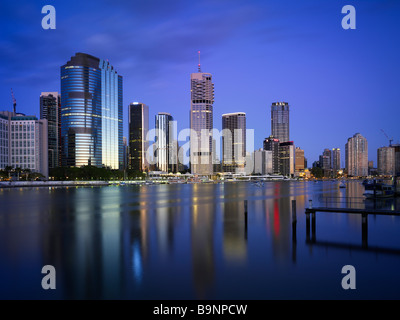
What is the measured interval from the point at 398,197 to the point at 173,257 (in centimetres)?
6220

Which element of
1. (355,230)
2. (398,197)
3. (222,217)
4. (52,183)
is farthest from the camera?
(52,183)

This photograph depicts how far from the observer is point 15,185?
175 meters

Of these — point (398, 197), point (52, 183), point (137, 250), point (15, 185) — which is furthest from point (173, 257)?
point (52, 183)

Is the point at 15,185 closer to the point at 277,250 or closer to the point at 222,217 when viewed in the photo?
the point at 222,217

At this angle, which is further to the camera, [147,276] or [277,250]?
[277,250]

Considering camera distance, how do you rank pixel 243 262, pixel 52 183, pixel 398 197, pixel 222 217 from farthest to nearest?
1. pixel 52 183
2. pixel 398 197
3. pixel 222 217
4. pixel 243 262
